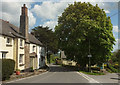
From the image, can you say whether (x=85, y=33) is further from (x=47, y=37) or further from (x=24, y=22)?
(x=47, y=37)

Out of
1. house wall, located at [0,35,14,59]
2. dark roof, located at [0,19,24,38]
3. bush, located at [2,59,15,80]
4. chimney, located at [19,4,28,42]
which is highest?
chimney, located at [19,4,28,42]

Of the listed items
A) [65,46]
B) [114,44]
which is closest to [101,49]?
[114,44]

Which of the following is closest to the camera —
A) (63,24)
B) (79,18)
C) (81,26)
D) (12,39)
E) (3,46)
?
(3,46)

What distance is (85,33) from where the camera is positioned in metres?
26.1

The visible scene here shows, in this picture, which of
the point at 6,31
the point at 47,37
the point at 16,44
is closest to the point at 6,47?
the point at 16,44

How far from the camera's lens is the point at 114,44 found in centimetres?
2892

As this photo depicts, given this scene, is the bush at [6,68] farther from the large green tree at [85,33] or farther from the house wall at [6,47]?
the large green tree at [85,33]

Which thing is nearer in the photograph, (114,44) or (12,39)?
(12,39)

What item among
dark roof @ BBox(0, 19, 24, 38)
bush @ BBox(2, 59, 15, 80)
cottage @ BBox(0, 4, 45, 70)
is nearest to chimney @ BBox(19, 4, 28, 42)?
cottage @ BBox(0, 4, 45, 70)

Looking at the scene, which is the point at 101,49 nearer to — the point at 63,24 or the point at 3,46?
the point at 63,24

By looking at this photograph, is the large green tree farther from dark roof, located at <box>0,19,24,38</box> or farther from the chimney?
dark roof, located at <box>0,19,24,38</box>

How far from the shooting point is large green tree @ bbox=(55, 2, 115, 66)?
26327 millimetres

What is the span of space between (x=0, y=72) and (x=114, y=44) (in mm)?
24332

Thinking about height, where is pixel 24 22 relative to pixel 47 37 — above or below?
above
